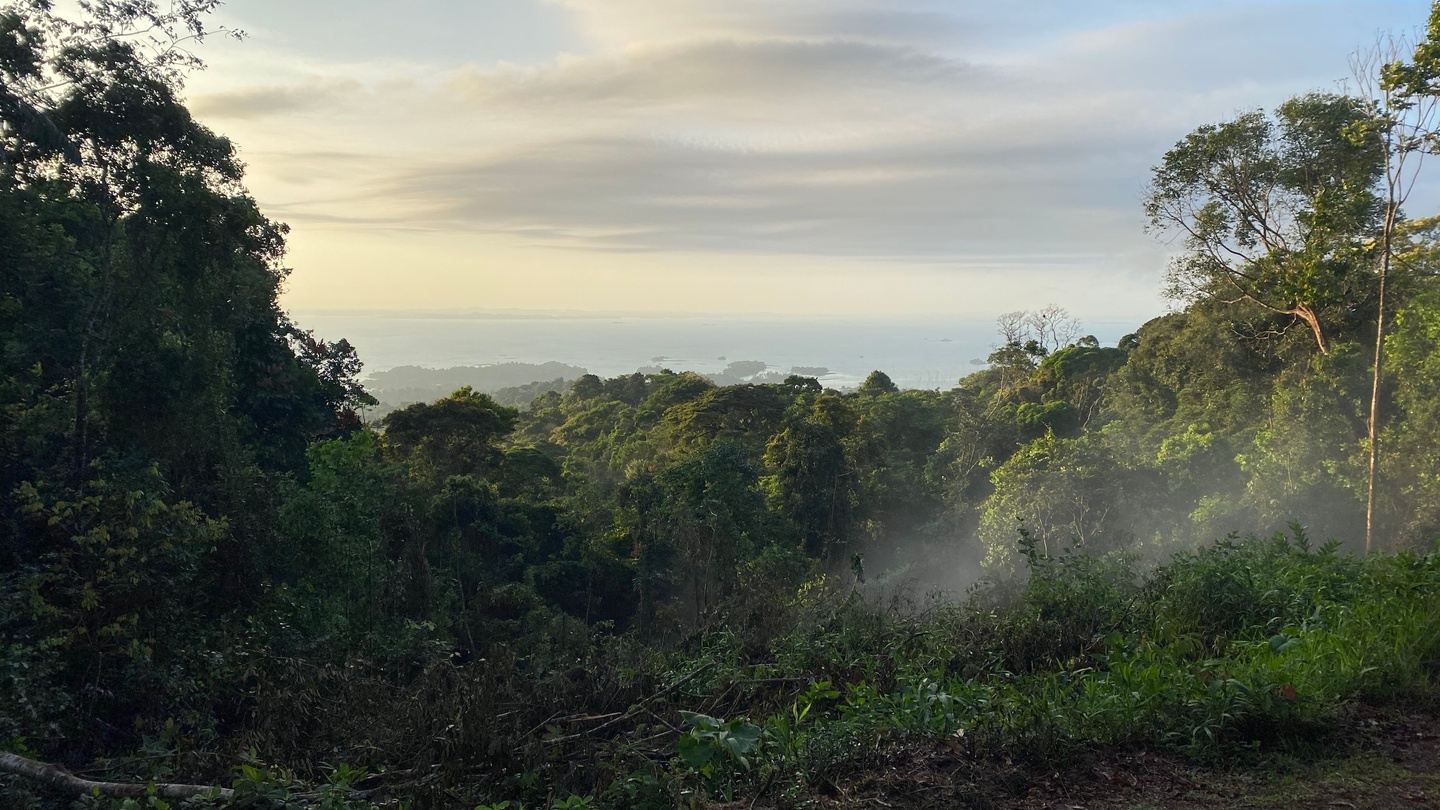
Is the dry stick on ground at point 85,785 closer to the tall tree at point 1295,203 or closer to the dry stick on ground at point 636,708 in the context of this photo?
the dry stick on ground at point 636,708

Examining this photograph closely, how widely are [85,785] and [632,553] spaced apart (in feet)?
56.6

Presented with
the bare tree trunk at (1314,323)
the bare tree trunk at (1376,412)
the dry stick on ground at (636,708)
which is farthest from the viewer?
the bare tree trunk at (1314,323)

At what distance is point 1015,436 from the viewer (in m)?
27.4

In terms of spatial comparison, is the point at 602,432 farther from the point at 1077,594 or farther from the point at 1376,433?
the point at 1077,594

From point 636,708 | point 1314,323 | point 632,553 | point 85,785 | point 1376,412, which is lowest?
point 632,553

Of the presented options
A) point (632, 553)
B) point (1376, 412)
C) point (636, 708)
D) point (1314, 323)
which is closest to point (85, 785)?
point (636, 708)

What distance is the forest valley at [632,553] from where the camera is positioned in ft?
10.7

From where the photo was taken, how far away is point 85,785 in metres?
3.29

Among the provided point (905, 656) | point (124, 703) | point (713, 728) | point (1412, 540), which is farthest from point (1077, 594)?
point (1412, 540)

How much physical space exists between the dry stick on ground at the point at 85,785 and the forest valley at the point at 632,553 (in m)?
0.02

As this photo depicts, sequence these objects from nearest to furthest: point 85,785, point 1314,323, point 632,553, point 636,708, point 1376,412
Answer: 1. point 85,785
2. point 636,708
3. point 1376,412
4. point 1314,323
5. point 632,553

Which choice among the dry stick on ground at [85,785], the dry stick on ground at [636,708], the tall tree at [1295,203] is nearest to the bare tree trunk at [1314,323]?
the tall tree at [1295,203]

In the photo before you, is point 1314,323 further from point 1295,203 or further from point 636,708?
point 636,708

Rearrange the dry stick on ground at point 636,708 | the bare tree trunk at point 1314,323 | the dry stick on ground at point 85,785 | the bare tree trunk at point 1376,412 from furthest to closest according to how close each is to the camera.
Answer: the bare tree trunk at point 1314,323 < the bare tree trunk at point 1376,412 < the dry stick on ground at point 636,708 < the dry stick on ground at point 85,785
